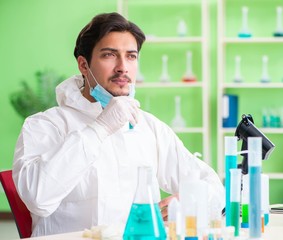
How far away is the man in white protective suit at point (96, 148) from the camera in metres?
2.27

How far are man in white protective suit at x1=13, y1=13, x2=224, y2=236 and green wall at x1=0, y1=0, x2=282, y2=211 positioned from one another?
3402mm

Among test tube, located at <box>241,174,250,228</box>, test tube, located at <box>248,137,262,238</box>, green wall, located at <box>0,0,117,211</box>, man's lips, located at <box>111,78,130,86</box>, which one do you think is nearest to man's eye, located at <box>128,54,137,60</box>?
man's lips, located at <box>111,78,130,86</box>

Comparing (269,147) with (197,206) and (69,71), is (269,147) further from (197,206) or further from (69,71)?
(69,71)

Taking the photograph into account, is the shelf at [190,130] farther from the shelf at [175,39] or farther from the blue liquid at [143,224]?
the blue liquid at [143,224]

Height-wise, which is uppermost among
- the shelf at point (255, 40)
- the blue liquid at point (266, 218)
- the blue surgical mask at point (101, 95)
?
the shelf at point (255, 40)

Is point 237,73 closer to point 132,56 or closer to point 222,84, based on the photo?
point 222,84

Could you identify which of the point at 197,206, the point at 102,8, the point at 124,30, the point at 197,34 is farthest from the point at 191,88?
the point at 197,206

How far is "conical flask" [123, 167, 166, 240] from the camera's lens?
169 centimetres

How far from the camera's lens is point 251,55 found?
19.9 feet

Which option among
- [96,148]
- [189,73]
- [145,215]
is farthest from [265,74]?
[145,215]

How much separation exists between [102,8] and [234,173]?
4.53 meters

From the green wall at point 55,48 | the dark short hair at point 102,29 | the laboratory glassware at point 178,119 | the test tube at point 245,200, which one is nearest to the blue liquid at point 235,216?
the test tube at point 245,200

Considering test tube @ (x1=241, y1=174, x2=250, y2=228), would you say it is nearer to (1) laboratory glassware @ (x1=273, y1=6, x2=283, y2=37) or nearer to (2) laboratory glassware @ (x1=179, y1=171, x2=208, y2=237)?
(2) laboratory glassware @ (x1=179, y1=171, x2=208, y2=237)

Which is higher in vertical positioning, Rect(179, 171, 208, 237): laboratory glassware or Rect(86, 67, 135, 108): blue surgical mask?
Rect(86, 67, 135, 108): blue surgical mask
